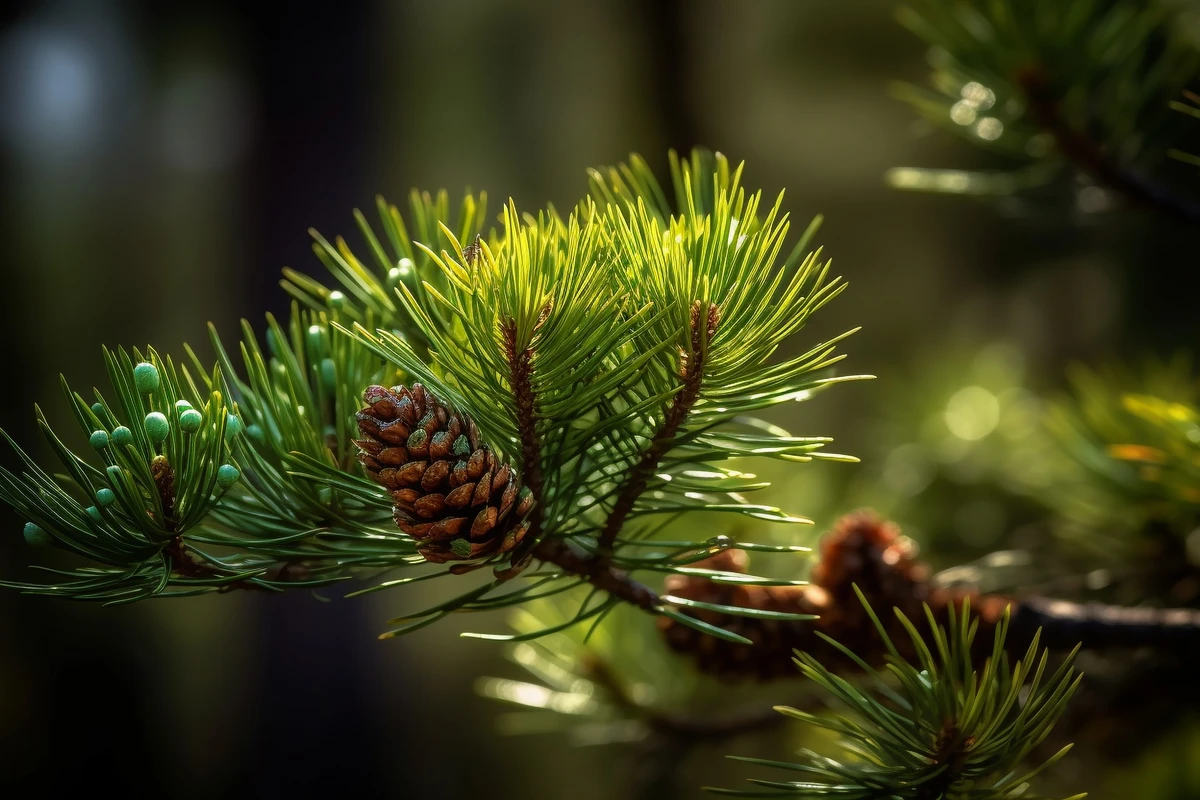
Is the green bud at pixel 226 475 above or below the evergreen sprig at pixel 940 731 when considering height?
above

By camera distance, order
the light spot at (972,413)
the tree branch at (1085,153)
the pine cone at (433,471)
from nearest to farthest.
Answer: the pine cone at (433,471)
the tree branch at (1085,153)
the light spot at (972,413)

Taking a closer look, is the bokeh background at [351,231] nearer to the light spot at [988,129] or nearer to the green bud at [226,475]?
the light spot at [988,129]

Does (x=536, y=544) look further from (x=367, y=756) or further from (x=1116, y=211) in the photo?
(x=367, y=756)

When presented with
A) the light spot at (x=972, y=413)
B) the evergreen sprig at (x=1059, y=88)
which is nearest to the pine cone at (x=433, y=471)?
the evergreen sprig at (x=1059, y=88)

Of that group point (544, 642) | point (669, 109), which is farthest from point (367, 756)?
point (669, 109)

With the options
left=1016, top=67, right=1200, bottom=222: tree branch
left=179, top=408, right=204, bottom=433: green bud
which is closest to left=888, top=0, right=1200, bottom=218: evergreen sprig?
left=1016, top=67, right=1200, bottom=222: tree branch

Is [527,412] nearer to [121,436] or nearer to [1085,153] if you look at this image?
[121,436]
